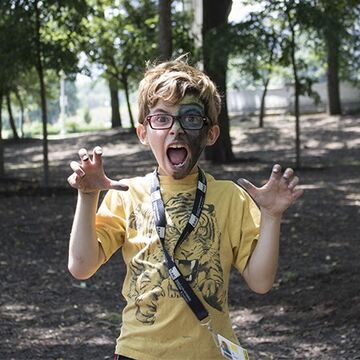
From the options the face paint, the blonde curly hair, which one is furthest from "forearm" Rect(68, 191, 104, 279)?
the blonde curly hair

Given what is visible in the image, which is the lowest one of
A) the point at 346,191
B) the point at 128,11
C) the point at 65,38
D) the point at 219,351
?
the point at 346,191

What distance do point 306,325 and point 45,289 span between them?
2.66m

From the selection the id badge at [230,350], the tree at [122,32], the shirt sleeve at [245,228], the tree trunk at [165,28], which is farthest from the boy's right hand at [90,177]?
the tree at [122,32]

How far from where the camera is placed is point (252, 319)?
5938mm

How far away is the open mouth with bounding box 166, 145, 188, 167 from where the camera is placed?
240cm

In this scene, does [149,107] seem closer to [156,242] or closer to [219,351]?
[156,242]

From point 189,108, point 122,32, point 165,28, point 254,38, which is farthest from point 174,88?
point 122,32

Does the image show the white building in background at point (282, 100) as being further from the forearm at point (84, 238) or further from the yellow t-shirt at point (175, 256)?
the forearm at point (84, 238)

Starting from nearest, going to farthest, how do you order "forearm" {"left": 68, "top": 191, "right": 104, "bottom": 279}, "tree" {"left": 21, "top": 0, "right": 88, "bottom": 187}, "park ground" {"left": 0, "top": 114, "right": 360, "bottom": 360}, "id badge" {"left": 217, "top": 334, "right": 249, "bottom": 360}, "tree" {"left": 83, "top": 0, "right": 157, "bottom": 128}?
"id badge" {"left": 217, "top": 334, "right": 249, "bottom": 360}, "forearm" {"left": 68, "top": 191, "right": 104, "bottom": 279}, "park ground" {"left": 0, "top": 114, "right": 360, "bottom": 360}, "tree" {"left": 21, "top": 0, "right": 88, "bottom": 187}, "tree" {"left": 83, "top": 0, "right": 157, "bottom": 128}

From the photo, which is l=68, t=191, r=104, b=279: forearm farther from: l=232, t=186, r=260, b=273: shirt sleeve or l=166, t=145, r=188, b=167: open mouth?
l=232, t=186, r=260, b=273: shirt sleeve

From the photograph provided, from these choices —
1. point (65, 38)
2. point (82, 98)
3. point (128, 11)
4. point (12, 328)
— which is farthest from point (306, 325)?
point (82, 98)

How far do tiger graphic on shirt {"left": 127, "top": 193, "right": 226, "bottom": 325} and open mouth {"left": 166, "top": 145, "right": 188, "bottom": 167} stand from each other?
0.14m

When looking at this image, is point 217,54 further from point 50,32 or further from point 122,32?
point 122,32

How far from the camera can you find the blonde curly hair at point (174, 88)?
2.44 meters
